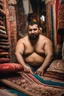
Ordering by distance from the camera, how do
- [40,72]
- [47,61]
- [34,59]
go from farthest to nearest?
[34,59], [47,61], [40,72]

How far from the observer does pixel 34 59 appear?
356 cm

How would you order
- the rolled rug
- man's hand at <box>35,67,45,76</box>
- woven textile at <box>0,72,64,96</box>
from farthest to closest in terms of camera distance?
man's hand at <box>35,67,45,76</box>, the rolled rug, woven textile at <box>0,72,64,96</box>

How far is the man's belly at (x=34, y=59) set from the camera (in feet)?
11.6

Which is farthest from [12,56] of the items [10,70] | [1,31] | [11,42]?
[10,70]

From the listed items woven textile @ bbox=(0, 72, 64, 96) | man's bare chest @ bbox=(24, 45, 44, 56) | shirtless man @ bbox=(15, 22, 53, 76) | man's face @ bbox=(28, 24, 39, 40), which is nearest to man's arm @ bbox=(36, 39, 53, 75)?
shirtless man @ bbox=(15, 22, 53, 76)

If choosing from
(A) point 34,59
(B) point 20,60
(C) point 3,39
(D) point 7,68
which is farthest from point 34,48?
(D) point 7,68

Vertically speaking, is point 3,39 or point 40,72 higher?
point 3,39

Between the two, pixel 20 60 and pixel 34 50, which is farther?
pixel 34 50

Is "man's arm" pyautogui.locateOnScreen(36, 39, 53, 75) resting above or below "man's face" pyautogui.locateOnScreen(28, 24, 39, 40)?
below

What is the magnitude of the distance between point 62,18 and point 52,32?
0.95 meters

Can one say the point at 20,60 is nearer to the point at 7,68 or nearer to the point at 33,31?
the point at 33,31

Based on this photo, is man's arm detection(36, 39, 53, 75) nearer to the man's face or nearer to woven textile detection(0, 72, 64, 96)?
the man's face

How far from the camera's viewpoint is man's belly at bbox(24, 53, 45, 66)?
3545 mm

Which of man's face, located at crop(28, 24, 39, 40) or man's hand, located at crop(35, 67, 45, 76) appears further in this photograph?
man's face, located at crop(28, 24, 39, 40)
